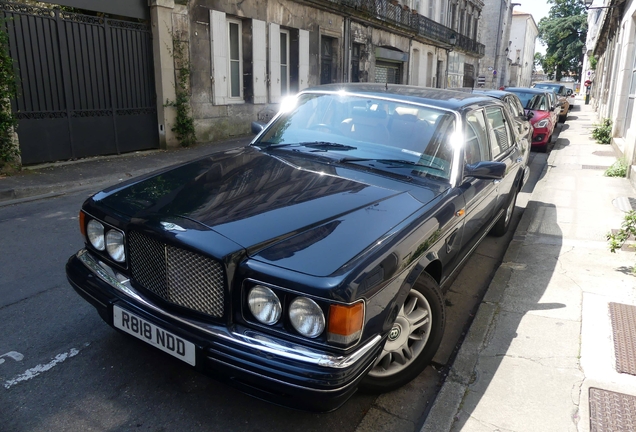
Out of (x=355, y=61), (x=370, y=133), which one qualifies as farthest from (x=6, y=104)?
(x=355, y=61)

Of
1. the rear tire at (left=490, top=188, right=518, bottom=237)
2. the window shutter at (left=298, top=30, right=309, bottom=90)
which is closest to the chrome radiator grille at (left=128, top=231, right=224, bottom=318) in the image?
the rear tire at (left=490, top=188, right=518, bottom=237)

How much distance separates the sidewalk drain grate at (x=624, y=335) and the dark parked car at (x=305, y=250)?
3.94ft

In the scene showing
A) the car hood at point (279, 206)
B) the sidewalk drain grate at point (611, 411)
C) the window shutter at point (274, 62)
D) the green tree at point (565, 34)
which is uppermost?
the green tree at point (565, 34)

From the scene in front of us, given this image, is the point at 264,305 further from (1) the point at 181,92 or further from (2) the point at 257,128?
(1) the point at 181,92

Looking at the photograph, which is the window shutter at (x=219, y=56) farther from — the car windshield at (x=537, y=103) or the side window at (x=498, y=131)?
the side window at (x=498, y=131)

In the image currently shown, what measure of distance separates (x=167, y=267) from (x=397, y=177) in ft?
5.43

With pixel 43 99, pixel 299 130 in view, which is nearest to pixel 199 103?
pixel 43 99

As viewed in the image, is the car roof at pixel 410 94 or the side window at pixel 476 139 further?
the car roof at pixel 410 94

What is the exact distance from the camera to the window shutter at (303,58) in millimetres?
15609

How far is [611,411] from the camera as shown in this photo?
275 cm

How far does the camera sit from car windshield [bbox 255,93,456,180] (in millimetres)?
3525

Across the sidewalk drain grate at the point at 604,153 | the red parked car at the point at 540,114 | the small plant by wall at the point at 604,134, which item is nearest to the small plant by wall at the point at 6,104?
the red parked car at the point at 540,114

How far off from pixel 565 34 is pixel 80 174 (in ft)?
213

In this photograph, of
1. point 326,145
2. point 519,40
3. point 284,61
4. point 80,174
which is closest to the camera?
point 326,145
